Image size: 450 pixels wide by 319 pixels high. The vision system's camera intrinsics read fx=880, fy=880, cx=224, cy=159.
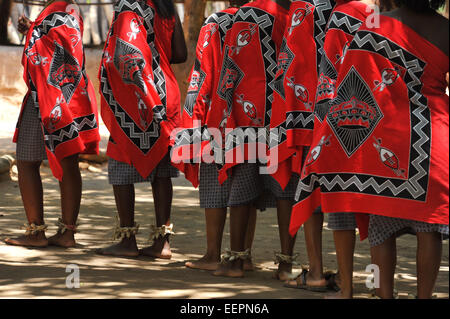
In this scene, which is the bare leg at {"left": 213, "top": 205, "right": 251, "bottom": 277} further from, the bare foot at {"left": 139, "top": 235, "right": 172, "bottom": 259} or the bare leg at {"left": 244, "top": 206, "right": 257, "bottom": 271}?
the bare foot at {"left": 139, "top": 235, "right": 172, "bottom": 259}

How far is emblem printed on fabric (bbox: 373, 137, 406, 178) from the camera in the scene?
406cm

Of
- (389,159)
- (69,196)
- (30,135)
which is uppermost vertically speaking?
(389,159)

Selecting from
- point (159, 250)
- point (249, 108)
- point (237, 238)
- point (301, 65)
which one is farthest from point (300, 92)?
point (159, 250)

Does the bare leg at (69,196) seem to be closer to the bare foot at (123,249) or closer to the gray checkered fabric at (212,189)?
the bare foot at (123,249)

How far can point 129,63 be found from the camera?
573 centimetres

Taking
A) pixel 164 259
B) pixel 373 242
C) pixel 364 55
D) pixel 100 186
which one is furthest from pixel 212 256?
pixel 100 186

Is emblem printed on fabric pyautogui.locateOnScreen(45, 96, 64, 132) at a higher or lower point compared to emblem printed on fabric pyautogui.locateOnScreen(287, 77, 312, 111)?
lower

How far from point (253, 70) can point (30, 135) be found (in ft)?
5.59

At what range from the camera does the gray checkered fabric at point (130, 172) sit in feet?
19.4

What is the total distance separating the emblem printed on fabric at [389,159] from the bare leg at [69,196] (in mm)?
2659

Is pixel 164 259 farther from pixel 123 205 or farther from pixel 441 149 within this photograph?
pixel 441 149

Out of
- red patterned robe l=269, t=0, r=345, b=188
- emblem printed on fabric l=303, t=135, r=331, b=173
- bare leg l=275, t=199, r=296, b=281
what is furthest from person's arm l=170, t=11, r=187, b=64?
emblem printed on fabric l=303, t=135, r=331, b=173

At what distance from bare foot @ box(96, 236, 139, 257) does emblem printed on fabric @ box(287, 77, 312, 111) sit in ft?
5.48

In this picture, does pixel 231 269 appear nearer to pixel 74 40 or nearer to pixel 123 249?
pixel 123 249
